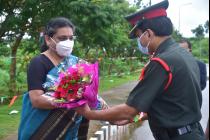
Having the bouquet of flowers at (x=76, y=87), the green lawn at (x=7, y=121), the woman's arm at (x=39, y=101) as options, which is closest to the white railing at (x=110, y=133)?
the green lawn at (x=7, y=121)

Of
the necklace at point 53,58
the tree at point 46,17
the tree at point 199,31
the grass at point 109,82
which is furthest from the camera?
the tree at point 199,31

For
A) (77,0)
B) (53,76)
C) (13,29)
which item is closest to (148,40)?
(53,76)

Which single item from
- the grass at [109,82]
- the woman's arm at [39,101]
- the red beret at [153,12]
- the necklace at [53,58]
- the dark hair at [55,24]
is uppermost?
the red beret at [153,12]

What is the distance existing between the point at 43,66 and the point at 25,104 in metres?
0.33

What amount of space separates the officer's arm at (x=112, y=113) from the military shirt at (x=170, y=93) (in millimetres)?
49

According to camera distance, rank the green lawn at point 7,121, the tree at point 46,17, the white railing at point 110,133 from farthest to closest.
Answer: the tree at point 46,17 < the green lawn at point 7,121 < the white railing at point 110,133

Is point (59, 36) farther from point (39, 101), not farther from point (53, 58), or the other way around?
point (39, 101)

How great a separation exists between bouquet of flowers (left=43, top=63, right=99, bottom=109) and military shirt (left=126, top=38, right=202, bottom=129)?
33 cm

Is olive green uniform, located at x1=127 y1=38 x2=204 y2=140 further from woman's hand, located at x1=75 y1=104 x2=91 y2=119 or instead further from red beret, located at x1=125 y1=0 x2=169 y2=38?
woman's hand, located at x1=75 y1=104 x2=91 y2=119

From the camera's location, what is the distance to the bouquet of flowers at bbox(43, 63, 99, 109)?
10.3 feet

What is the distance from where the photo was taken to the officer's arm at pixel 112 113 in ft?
9.91

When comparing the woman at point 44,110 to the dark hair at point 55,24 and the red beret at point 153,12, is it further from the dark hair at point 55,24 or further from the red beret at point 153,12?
the red beret at point 153,12

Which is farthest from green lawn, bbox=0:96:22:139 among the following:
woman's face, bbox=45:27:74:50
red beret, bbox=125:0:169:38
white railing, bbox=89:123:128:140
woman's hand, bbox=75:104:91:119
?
red beret, bbox=125:0:169:38

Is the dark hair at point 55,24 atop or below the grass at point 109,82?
atop
